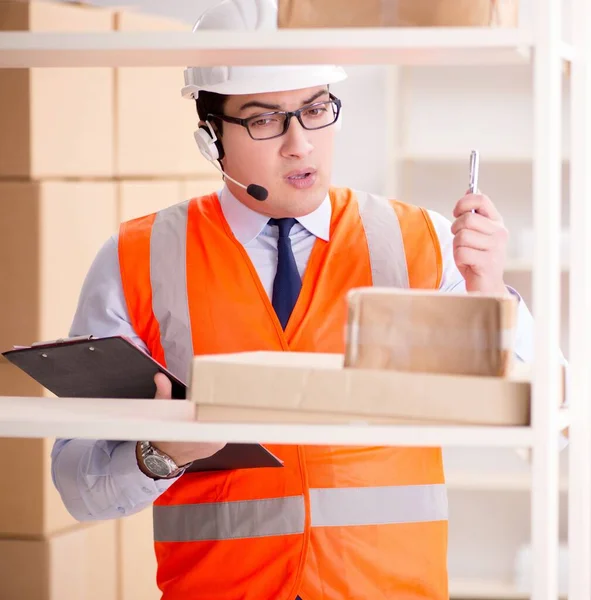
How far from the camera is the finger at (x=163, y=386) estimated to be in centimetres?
138

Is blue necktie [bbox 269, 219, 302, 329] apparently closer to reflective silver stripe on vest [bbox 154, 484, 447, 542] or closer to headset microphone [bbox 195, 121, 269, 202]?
headset microphone [bbox 195, 121, 269, 202]

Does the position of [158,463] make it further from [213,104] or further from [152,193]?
[152,193]

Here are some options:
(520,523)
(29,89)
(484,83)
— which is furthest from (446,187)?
(29,89)

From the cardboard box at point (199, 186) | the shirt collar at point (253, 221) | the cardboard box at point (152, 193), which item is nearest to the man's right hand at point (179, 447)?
the shirt collar at point (253, 221)

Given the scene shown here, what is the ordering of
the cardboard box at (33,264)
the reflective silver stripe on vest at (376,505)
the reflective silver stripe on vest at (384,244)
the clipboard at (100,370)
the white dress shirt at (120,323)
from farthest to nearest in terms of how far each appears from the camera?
1. the cardboard box at (33,264)
2. the reflective silver stripe on vest at (384,244)
3. the reflective silver stripe on vest at (376,505)
4. the white dress shirt at (120,323)
5. the clipboard at (100,370)

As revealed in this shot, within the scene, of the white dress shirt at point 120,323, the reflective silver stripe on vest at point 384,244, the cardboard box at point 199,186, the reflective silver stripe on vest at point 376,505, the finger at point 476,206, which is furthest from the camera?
the cardboard box at point 199,186

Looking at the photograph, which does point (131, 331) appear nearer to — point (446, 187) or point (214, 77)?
point (214, 77)

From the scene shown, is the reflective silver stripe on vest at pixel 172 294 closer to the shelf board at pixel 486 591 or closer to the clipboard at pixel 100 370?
the clipboard at pixel 100 370

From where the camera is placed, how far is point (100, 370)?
1381 millimetres

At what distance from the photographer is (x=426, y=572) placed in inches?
67.1

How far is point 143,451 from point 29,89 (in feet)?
4.40

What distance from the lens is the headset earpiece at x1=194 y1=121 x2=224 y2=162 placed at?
1.83 m

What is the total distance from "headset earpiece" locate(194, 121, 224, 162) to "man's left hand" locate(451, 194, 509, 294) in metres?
0.54

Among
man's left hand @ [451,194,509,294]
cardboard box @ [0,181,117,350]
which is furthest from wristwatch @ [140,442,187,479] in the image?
cardboard box @ [0,181,117,350]
